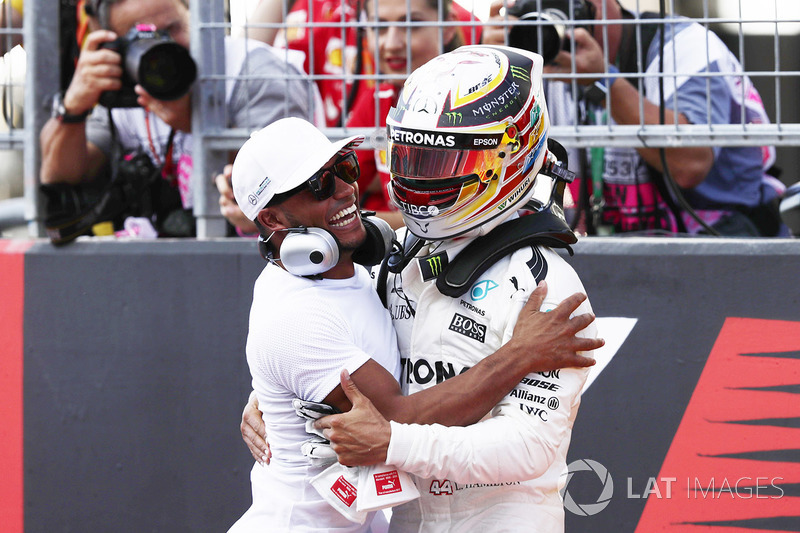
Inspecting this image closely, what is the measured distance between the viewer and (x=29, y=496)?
3908 millimetres

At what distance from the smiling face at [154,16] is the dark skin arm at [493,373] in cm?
218

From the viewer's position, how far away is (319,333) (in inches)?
89.1

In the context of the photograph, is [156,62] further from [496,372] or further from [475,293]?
[496,372]

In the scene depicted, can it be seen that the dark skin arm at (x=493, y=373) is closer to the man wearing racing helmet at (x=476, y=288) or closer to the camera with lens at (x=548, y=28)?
the man wearing racing helmet at (x=476, y=288)

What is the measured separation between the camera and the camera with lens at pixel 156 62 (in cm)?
358

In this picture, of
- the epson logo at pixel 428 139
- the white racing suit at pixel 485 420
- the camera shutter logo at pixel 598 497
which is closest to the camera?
the white racing suit at pixel 485 420

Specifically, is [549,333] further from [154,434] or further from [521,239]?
[154,434]

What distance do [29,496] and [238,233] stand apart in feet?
4.64

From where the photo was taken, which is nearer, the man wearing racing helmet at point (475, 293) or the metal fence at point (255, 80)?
the man wearing racing helmet at point (475, 293)

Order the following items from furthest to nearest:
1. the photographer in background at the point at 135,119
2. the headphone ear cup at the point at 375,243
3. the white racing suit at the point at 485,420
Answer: the photographer in background at the point at 135,119
the headphone ear cup at the point at 375,243
the white racing suit at the point at 485,420

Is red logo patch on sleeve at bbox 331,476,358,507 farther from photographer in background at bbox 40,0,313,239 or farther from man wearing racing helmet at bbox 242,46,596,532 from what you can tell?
photographer in background at bbox 40,0,313,239

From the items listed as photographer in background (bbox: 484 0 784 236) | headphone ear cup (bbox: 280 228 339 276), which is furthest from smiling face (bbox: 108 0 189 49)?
Result: headphone ear cup (bbox: 280 228 339 276)

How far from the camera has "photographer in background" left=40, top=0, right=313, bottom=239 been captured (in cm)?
369

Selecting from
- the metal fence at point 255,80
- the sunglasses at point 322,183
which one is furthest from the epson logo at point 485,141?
the metal fence at point 255,80
